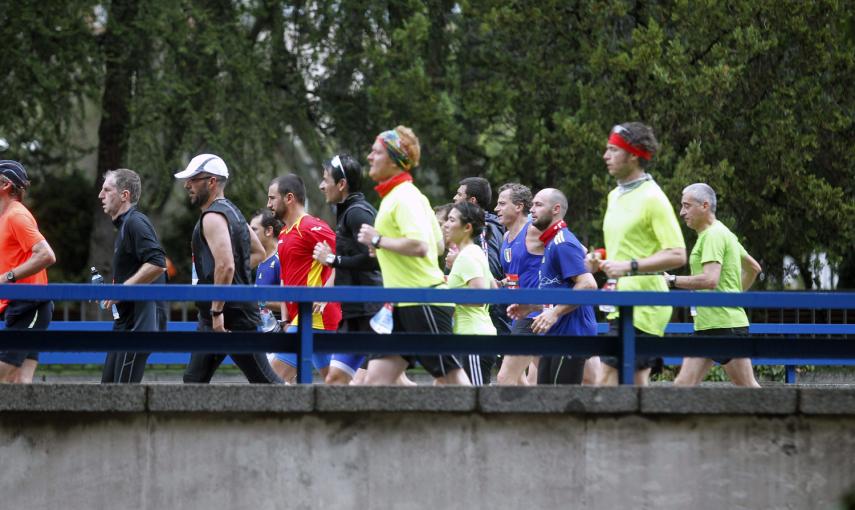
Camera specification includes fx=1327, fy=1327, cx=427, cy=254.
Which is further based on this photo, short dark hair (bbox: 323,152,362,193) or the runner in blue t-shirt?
A: short dark hair (bbox: 323,152,362,193)

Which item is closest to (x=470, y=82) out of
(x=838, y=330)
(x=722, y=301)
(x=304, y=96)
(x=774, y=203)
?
(x=304, y=96)

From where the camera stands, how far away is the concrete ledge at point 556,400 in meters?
6.34

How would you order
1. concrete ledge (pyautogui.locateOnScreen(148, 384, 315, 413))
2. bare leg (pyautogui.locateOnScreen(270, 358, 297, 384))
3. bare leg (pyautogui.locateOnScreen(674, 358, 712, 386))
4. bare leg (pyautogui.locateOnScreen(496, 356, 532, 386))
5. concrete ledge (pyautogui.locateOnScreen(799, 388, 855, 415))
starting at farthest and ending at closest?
bare leg (pyautogui.locateOnScreen(270, 358, 297, 384)) < bare leg (pyautogui.locateOnScreen(496, 356, 532, 386)) < bare leg (pyautogui.locateOnScreen(674, 358, 712, 386)) < concrete ledge (pyautogui.locateOnScreen(799, 388, 855, 415)) < concrete ledge (pyautogui.locateOnScreen(148, 384, 315, 413))

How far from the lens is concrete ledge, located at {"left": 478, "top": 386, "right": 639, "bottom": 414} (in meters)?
6.34

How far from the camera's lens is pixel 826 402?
643 centimetres

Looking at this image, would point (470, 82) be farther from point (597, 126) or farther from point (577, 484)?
point (577, 484)

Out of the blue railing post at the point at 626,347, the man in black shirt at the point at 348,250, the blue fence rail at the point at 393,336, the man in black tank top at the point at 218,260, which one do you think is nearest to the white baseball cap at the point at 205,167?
the man in black tank top at the point at 218,260

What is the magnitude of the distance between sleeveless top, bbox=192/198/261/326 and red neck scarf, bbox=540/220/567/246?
200 centimetres

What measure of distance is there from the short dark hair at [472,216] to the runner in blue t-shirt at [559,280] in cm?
37

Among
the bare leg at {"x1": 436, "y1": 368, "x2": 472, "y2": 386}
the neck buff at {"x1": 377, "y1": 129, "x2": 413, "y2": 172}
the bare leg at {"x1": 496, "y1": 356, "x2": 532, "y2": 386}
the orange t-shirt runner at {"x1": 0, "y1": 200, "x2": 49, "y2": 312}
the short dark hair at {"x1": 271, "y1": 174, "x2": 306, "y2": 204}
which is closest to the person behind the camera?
the bare leg at {"x1": 436, "y1": 368, "x2": 472, "y2": 386}

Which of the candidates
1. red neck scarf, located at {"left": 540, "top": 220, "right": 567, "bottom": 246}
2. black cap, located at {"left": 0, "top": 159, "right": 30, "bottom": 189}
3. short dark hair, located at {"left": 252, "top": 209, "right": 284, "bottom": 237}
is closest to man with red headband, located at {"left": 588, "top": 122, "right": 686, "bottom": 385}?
red neck scarf, located at {"left": 540, "top": 220, "right": 567, "bottom": 246}

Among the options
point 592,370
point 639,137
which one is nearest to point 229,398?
point 639,137

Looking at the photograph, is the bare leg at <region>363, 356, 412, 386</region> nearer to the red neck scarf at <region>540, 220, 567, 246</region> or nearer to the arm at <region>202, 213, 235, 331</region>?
the arm at <region>202, 213, 235, 331</region>

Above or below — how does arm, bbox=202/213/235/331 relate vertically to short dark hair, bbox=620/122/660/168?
below
